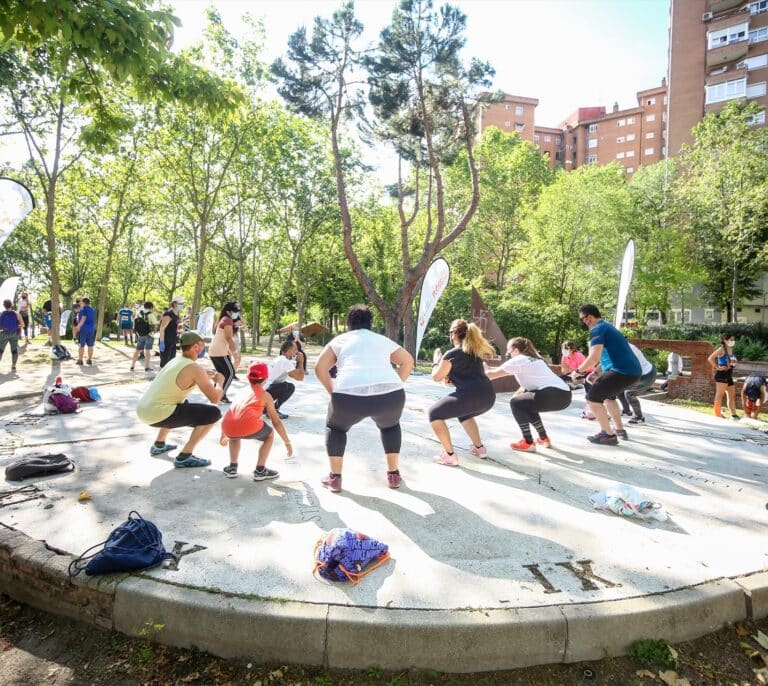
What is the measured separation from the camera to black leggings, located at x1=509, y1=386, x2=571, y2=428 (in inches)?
229

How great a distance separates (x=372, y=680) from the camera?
7.77 feet

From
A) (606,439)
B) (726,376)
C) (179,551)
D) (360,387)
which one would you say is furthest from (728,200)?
(179,551)

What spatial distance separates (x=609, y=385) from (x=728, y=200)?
2965 cm

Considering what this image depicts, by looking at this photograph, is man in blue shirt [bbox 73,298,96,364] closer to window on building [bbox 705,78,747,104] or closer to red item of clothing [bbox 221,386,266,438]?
red item of clothing [bbox 221,386,266,438]

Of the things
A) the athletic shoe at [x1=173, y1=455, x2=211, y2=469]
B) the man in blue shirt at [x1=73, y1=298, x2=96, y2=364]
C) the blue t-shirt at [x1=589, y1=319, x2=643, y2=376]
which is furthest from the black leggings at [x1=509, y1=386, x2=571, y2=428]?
the man in blue shirt at [x1=73, y1=298, x2=96, y2=364]

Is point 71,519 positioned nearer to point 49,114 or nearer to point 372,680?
point 372,680

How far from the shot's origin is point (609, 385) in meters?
6.17

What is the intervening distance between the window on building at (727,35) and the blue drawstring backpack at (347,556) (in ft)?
180

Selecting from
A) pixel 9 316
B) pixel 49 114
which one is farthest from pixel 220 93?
pixel 49 114

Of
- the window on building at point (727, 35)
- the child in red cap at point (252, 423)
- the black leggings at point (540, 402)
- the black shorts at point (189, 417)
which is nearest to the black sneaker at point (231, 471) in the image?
the child in red cap at point (252, 423)

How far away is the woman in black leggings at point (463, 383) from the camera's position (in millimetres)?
5211

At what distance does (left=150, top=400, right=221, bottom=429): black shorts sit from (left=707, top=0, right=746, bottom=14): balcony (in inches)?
2219

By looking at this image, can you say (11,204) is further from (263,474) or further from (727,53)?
(727,53)

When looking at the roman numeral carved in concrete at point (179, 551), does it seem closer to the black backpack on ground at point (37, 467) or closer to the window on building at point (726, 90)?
the black backpack on ground at point (37, 467)
